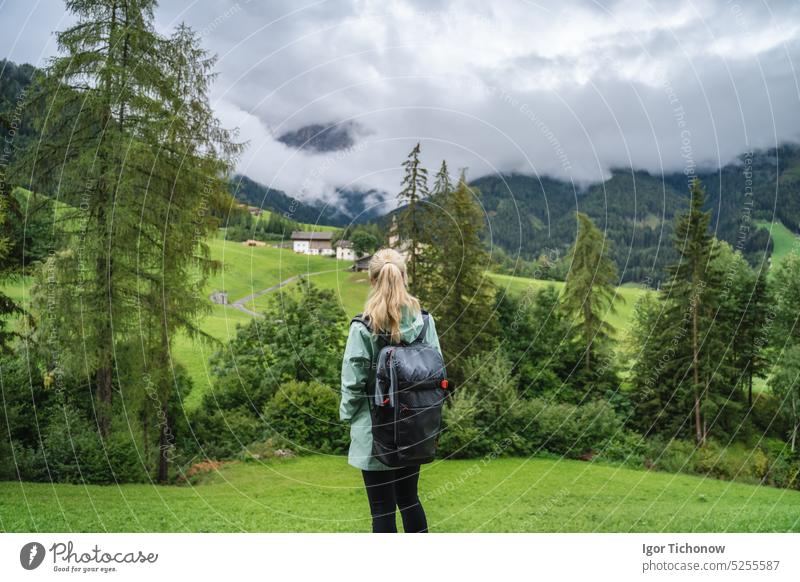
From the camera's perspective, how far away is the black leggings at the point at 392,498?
321 centimetres

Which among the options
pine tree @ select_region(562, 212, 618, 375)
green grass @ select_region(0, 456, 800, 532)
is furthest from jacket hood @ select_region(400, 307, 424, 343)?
pine tree @ select_region(562, 212, 618, 375)

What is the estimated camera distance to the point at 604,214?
1006 centimetres

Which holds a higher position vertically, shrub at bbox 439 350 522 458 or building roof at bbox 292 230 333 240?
building roof at bbox 292 230 333 240

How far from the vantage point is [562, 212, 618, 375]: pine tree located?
993 cm

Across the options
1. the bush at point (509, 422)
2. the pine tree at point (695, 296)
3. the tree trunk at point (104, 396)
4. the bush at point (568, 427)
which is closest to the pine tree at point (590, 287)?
the pine tree at point (695, 296)

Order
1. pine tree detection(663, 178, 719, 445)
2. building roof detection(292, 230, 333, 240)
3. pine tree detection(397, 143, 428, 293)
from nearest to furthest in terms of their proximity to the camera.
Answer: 1. building roof detection(292, 230, 333, 240)
2. pine tree detection(397, 143, 428, 293)
3. pine tree detection(663, 178, 719, 445)

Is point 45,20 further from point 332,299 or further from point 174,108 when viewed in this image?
point 332,299

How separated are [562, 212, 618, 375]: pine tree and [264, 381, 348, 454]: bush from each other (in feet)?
14.7

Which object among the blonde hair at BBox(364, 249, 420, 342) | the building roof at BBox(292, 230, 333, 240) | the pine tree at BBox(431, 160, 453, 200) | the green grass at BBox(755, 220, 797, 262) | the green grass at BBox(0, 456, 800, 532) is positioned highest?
the pine tree at BBox(431, 160, 453, 200)

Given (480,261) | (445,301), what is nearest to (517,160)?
(480,261)

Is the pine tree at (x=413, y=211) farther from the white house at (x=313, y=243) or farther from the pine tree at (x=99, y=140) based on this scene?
the pine tree at (x=99, y=140)

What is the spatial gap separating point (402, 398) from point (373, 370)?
0.70ft

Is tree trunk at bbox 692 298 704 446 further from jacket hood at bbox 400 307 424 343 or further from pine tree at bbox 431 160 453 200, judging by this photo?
jacket hood at bbox 400 307 424 343

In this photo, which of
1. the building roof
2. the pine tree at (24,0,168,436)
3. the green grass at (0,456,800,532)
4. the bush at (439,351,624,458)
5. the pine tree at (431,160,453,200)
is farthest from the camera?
the bush at (439,351,624,458)
